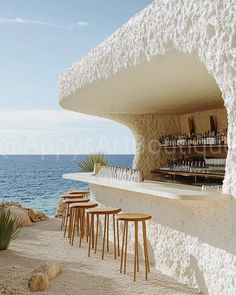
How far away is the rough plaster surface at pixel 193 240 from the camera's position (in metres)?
3.55

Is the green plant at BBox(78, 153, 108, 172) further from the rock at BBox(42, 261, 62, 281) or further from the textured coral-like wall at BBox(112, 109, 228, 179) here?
the rock at BBox(42, 261, 62, 281)

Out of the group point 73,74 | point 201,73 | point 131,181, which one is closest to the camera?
point 201,73

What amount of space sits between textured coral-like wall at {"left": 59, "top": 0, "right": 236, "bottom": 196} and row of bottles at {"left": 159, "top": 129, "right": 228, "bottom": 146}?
204 centimetres

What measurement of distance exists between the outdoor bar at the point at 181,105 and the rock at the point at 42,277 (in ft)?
4.29

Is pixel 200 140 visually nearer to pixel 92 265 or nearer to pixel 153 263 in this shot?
pixel 153 263

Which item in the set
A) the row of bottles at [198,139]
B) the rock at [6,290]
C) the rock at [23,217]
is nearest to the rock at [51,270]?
the rock at [6,290]

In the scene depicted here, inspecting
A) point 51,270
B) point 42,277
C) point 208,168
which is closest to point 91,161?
point 208,168

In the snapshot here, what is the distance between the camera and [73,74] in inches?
240

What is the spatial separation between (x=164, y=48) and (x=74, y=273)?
112 inches

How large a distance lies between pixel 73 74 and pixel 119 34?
1584mm

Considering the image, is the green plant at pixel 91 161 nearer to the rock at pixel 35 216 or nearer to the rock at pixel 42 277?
the rock at pixel 35 216

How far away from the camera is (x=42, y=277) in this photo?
14.2 feet

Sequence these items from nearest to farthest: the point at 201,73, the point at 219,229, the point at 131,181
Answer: the point at 219,229 → the point at 201,73 → the point at 131,181

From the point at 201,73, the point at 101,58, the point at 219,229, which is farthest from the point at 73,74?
the point at 219,229
